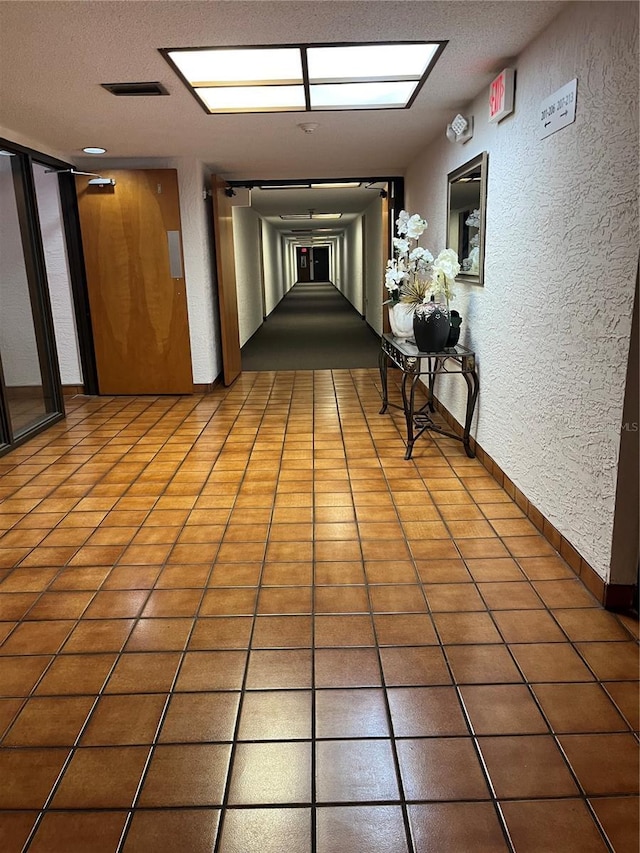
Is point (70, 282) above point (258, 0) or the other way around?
the other way around

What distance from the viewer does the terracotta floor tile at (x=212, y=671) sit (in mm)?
1804

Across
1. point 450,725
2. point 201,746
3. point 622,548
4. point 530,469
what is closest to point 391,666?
point 450,725

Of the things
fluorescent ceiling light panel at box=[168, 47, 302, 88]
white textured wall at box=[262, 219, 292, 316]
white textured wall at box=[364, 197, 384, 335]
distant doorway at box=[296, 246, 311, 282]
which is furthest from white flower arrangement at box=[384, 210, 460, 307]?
distant doorway at box=[296, 246, 311, 282]

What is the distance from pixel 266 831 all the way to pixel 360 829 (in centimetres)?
21

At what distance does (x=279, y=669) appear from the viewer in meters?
1.87

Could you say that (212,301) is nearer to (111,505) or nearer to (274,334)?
(111,505)

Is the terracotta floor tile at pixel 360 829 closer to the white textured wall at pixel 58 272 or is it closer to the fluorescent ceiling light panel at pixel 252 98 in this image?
the fluorescent ceiling light panel at pixel 252 98

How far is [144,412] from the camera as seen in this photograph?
5199mm

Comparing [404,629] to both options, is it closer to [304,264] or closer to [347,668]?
[347,668]

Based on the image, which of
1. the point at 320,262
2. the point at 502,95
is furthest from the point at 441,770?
the point at 320,262

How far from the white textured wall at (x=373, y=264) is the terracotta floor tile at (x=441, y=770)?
22.9ft

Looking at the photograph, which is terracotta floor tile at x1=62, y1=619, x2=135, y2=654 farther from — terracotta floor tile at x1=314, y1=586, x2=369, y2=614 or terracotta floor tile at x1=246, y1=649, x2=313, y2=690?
terracotta floor tile at x1=314, y1=586, x2=369, y2=614

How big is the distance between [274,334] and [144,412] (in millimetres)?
5306

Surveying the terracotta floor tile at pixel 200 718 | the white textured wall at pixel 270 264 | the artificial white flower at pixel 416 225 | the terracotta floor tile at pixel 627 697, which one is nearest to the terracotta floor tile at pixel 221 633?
the terracotta floor tile at pixel 200 718
